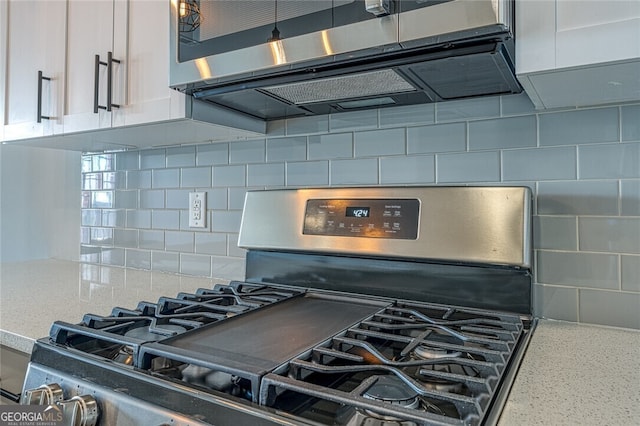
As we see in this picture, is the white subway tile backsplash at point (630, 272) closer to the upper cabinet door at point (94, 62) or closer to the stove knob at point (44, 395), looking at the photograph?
the stove knob at point (44, 395)

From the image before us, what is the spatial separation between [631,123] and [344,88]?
0.60 metres

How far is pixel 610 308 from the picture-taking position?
906 millimetres

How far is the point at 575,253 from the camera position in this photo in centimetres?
94

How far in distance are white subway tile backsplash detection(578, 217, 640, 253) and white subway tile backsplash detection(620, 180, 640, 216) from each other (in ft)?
0.05

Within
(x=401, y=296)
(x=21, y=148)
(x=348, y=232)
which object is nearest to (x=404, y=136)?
(x=348, y=232)

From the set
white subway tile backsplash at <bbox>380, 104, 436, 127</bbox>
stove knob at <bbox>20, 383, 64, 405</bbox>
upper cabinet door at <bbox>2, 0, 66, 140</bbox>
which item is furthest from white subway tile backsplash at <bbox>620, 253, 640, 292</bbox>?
upper cabinet door at <bbox>2, 0, 66, 140</bbox>

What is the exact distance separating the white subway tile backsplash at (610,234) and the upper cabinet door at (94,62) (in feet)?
3.90

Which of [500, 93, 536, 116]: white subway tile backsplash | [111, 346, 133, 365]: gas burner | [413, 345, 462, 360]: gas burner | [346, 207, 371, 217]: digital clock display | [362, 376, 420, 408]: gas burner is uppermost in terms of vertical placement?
[500, 93, 536, 116]: white subway tile backsplash

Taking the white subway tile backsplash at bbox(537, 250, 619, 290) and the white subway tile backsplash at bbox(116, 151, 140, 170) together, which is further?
the white subway tile backsplash at bbox(116, 151, 140, 170)

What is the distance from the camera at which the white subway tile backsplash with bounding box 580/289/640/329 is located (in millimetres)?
885

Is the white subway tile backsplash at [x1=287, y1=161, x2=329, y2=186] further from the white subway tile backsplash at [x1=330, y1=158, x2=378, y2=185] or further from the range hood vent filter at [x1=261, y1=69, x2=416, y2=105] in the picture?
the range hood vent filter at [x1=261, y1=69, x2=416, y2=105]

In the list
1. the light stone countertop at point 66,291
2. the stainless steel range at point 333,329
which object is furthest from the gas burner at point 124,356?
the light stone countertop at point 66,291

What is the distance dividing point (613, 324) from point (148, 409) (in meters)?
0.90

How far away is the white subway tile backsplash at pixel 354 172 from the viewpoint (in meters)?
1.18
